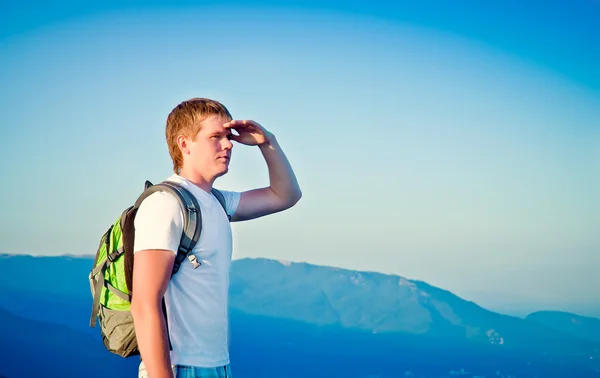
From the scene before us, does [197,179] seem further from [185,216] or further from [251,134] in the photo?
[251,134]

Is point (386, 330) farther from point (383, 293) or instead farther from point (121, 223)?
point (121, 223)

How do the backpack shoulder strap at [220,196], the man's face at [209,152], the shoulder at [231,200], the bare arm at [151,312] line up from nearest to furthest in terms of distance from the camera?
the bare arm at [151,312] < the man's face at [209,152] < the backpack shoulder strap at [220,196] < the shoulder at [231,200]

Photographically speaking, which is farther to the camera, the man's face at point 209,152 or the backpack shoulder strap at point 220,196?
the backpack shoulder strap at point 220,196

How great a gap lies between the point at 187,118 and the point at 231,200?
21.3 inches

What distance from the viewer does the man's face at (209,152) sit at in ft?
9.19

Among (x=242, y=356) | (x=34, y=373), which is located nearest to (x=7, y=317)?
(x=34, y=373)

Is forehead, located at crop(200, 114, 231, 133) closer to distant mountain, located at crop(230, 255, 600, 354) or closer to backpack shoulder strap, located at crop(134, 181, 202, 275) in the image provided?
backpack shoulder strap, located at crop(134, 181, 202, 275)

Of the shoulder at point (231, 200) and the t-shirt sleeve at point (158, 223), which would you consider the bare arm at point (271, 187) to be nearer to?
the shoulder at point (231, 200)

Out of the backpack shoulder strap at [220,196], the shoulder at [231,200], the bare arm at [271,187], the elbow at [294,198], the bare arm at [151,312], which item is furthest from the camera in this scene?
the elbow at [294,198]

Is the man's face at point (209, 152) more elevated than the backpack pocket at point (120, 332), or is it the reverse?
the man's face at point (209, 152)

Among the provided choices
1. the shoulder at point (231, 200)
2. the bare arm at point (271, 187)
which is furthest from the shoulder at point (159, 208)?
the bare arm at point (271, 187)

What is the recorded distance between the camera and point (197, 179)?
2809 mm

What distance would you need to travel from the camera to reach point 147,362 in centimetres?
237

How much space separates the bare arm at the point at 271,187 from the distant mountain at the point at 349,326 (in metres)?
20.8
